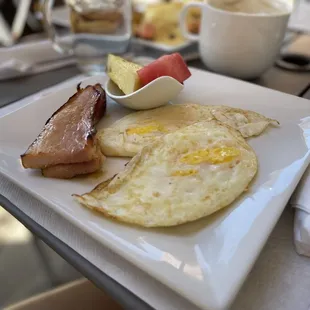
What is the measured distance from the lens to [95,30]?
1.26 metres

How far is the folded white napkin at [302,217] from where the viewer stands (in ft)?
1.85

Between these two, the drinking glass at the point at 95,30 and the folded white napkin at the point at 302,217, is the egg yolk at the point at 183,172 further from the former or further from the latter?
the drinking glass at the point at 95,30

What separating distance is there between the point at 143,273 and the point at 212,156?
0.23 meters

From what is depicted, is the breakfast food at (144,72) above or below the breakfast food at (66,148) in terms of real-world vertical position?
above

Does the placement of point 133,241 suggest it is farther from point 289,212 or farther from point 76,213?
point 289,212

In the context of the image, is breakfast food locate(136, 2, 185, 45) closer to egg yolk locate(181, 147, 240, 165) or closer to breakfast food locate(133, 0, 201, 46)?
breakfast food locate(133, 0, 201, 46)

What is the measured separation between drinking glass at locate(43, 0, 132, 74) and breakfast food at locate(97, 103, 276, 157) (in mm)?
497

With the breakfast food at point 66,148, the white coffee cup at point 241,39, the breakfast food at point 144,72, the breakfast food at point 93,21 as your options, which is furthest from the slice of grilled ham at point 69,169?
the breakfast food at point 93,21

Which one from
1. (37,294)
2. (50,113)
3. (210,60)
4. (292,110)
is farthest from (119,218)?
(210,60)

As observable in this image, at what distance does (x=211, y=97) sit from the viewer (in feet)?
2.94

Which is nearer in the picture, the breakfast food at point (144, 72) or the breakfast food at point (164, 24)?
the breakfast food at point (144, 72)

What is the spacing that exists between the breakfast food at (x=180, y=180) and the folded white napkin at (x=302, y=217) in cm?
8

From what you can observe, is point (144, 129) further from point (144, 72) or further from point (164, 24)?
point (164, 24)

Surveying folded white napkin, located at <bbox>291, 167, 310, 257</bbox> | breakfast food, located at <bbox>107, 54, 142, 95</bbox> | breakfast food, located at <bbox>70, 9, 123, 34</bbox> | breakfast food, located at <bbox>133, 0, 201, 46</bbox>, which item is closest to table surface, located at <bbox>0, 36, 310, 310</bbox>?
folded white napkin, located at <bbox>291, 167, 310, 257</bbox>
